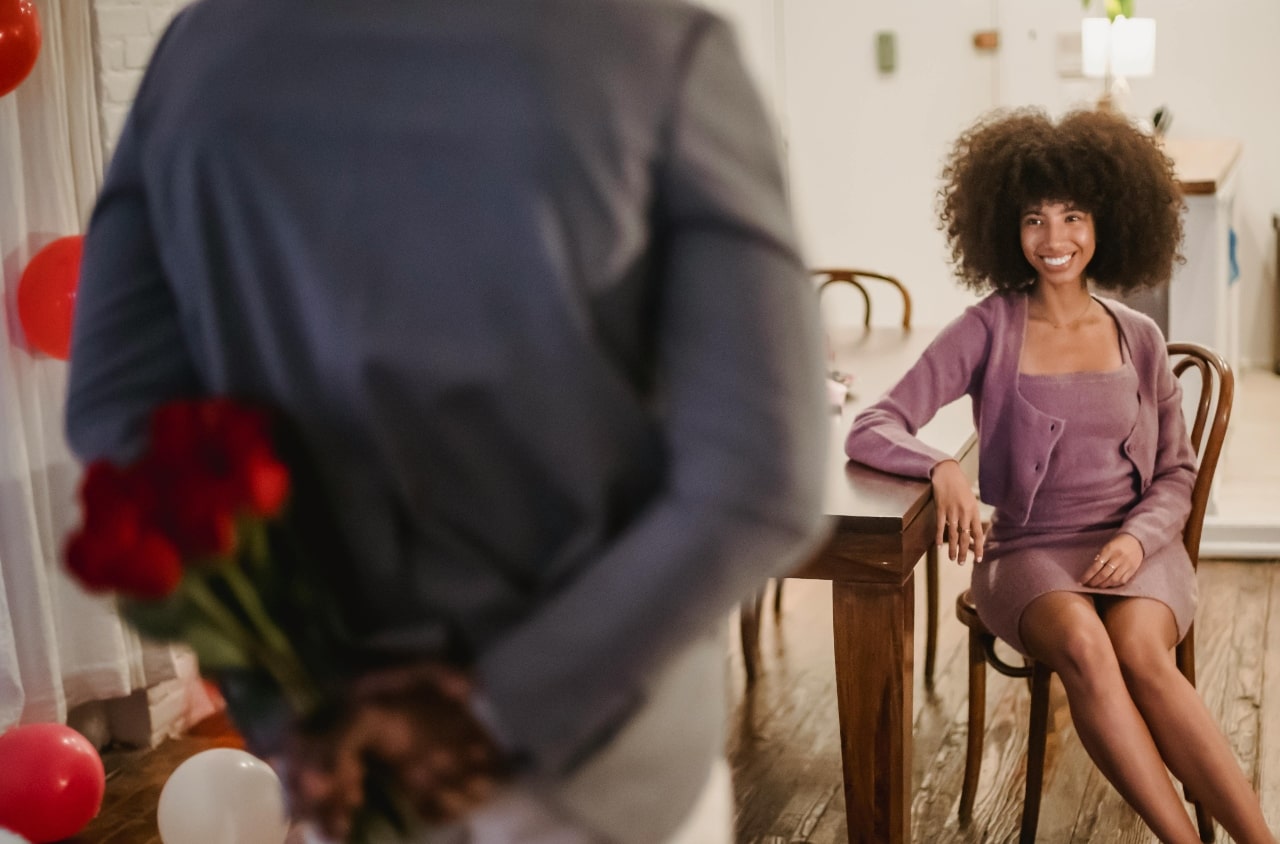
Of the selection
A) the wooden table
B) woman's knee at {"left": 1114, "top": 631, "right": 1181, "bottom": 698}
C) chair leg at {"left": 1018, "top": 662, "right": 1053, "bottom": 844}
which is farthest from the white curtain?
woman's knee at {"left": 1114, "top": 631, "right": 1181, "bottom": 698}

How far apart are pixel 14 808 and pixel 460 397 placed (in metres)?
1.81

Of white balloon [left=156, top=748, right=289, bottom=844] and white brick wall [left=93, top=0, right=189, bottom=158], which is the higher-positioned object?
white brick wall [left=93, top=0, right=189, bottom=158]

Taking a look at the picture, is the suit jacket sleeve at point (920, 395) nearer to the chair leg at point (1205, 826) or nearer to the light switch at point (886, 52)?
the chair leg at point (1205, 826)

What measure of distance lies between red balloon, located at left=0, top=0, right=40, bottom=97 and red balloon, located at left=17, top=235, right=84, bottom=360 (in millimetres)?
280

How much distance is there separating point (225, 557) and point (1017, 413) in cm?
171

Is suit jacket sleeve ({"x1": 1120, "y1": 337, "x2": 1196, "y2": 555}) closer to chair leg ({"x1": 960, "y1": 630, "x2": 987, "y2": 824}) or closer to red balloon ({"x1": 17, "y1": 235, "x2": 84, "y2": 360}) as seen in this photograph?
chair leg ({"x1": 960, "y1": 630, "x2": 987, "y2": 824})

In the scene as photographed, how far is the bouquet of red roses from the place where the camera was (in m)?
0.69

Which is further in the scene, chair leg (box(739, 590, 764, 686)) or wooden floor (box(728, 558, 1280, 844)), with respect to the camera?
chair leg (box(739, 590, 764, 686))

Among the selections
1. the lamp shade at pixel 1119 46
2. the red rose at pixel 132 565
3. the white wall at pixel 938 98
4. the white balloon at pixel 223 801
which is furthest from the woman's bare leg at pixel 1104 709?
the white wall at pixel 938 98

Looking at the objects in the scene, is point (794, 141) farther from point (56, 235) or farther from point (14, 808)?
point (14, 808)

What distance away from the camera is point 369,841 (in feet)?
2.45

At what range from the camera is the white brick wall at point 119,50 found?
8.69ft

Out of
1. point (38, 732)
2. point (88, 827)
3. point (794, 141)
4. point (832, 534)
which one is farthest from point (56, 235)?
point (794, 141)

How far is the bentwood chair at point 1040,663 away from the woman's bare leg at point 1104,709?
11cm
